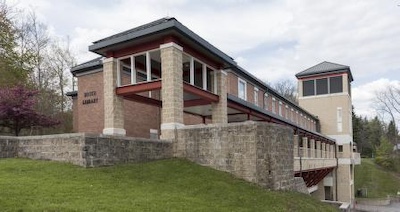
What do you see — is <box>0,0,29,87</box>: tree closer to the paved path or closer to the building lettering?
the building lettering

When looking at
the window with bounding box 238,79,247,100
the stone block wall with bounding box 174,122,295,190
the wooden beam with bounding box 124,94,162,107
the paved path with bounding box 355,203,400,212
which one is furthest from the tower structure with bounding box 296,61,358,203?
the stone block wall with bounding box 174,122,295,190

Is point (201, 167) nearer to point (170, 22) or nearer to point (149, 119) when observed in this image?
point (170, 22)

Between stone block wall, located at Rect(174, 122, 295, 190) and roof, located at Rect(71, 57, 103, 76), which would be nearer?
stone block wall, located at Rect(174, 122, 295, 190)

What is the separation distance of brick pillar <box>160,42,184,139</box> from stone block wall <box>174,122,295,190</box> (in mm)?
882

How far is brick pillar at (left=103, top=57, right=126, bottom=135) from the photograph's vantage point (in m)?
17.6

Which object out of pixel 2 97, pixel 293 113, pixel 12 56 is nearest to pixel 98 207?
pixel 2 97

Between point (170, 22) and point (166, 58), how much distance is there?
157cm

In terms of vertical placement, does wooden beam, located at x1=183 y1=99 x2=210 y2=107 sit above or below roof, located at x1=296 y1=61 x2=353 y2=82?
below

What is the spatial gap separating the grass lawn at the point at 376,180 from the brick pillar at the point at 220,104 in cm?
3808

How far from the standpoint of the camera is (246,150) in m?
13.5

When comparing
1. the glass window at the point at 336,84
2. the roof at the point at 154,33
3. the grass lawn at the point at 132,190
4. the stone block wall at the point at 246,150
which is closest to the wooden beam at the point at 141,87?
the roof at the point at 154,33

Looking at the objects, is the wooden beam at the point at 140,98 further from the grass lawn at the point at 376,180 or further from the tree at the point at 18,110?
the grass lawn at the point at 376,180

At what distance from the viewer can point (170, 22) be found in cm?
1568

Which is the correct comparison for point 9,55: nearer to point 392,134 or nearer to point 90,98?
point 90,98
